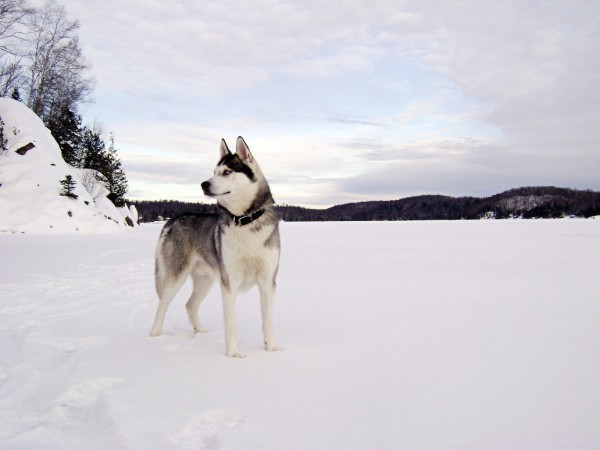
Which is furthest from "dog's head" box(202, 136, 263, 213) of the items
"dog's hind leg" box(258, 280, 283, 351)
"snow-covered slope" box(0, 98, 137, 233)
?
"snow-covered slope" box(0, 98, 137, 233)

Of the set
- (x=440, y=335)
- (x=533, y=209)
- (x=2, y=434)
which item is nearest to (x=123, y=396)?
(x=2, y=434)

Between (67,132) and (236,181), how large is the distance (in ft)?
136

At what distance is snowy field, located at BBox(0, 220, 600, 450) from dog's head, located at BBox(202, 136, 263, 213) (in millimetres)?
1490

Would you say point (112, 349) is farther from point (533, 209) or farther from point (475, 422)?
point (533, 209)

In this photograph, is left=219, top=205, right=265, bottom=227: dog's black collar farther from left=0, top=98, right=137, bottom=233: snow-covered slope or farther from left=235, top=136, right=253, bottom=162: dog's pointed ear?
left=0, top=98, right=137, bottom=233: snow-covered slope

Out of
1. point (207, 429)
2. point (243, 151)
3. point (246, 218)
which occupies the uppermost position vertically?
point (243, 151)

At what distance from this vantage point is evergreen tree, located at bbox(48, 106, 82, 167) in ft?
121

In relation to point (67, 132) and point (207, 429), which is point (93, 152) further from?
point (207, 429)

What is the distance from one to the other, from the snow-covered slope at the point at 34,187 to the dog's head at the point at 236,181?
21.5 m

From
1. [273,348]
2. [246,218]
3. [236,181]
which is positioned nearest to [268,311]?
[273,348]

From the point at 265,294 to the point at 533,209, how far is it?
85.3m

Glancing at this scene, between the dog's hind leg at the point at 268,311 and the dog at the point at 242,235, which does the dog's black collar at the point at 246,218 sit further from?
the dog's hind leg at the point at 268,311

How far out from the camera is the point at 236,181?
4031 mm

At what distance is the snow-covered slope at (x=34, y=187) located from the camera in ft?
72.6
